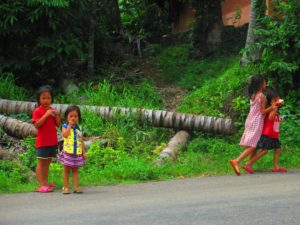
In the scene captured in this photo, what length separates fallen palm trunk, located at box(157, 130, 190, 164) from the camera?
418 inches

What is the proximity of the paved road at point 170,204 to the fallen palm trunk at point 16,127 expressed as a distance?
3472 millimetres

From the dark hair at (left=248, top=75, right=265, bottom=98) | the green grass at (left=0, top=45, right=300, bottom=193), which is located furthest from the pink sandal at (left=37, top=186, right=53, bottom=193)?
the dark hair at (left=248, top=75, right=265, bottom=98)

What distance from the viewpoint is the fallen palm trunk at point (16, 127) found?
11.6 meters

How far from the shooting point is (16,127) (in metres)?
11.7

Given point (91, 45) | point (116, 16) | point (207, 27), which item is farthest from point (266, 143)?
point (116, 16)

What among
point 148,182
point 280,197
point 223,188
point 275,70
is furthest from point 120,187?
point 275,70

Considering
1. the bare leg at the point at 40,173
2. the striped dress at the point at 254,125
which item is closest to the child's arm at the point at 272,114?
the striped dress at the point at 254,125

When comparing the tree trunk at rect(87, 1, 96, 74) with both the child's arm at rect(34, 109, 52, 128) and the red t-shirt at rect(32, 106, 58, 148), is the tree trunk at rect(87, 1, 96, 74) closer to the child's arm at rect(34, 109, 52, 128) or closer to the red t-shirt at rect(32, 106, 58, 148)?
the red t-shirt at rect(32, 106, 58, 148)

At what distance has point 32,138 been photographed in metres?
11.3

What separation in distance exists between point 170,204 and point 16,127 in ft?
17.8

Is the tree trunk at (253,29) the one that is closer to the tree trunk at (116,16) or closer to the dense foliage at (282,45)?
the dense foliage at (282,45)

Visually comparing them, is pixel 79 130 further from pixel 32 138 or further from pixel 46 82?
pixel 46 82

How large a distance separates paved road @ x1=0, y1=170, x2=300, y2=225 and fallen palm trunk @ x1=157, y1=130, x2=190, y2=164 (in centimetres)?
171

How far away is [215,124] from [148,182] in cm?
321
